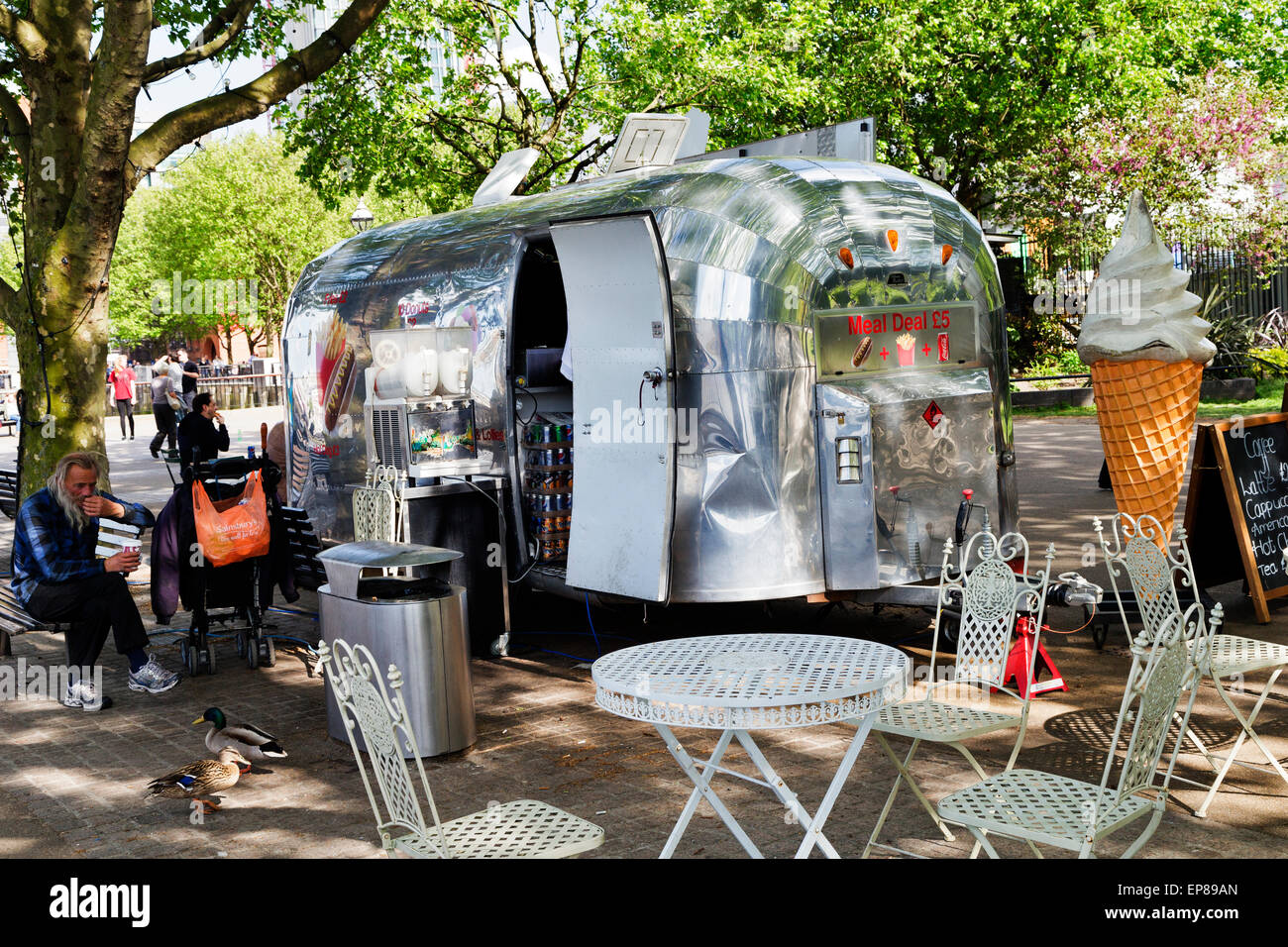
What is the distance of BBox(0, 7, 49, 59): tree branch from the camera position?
9945mm

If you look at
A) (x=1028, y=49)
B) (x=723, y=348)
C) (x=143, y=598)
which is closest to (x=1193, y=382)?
(x=723, y=348)

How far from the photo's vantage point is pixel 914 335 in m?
7.49

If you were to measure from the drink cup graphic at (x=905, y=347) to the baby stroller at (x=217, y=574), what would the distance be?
4.07m

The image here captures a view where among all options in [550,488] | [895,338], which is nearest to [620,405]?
[550,488]

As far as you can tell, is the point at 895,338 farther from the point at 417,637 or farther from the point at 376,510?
the point at 376,510

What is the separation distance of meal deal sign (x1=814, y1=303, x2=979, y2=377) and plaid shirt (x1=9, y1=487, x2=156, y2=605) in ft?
14.6

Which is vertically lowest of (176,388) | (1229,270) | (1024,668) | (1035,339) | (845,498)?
(1024,668)

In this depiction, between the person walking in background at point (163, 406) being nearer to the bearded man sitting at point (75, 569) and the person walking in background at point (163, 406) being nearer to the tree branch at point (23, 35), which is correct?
the tree branch at point (23, 35)

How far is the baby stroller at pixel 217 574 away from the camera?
305 inches

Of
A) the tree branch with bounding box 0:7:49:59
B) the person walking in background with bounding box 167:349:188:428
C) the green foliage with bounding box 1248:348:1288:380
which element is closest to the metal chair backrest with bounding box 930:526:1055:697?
the tree branch with bounding box 0:7:49:59

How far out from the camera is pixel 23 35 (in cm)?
1005

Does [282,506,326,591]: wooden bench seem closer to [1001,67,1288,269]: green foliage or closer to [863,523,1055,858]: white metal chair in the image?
[863,523,1055,858]: white metal chair

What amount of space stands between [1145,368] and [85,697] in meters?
6.65
